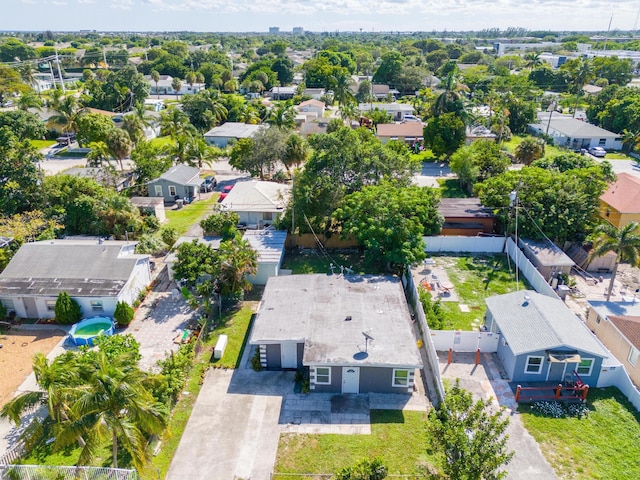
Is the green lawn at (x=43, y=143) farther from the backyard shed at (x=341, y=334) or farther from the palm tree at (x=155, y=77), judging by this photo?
the backyard shed at (x=341, y=334)

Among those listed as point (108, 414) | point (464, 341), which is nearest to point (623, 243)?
point (464, 341)

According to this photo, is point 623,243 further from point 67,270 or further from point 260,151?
point 67,270

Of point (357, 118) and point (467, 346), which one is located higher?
point (357, 118)

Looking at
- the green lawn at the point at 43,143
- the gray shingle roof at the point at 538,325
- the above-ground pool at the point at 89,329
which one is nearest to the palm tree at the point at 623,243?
the gray shingle roof at the point at 538,325

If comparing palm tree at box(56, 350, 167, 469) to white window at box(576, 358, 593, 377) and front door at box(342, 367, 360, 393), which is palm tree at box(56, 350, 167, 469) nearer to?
front door at box(342, 367, 360, 393)

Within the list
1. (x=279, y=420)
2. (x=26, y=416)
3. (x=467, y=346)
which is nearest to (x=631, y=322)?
(x=467, y=346)

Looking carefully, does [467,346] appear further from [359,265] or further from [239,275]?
[239,275]
